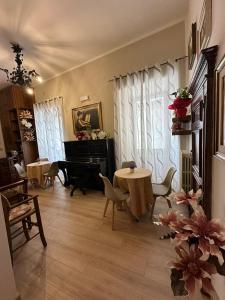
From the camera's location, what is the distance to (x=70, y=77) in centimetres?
473

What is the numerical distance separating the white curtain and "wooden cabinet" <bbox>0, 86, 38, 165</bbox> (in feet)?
1.70

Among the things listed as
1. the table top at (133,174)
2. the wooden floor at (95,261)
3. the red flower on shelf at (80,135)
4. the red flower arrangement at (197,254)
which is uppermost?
the red flower on shelf at (80,135)

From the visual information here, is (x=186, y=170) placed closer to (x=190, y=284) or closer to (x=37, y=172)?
(x=190, y=284)

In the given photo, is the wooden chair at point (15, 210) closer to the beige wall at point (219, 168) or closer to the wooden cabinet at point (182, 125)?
the beige wall at point (219, 168)

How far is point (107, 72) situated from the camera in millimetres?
4047

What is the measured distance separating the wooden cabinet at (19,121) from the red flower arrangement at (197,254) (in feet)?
20.4

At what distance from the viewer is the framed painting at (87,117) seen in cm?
435

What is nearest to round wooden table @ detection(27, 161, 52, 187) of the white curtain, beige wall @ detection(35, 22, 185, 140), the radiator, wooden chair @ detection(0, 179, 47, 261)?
the white curtain

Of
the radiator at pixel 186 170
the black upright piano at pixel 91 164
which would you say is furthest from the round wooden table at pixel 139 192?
the black upright piano at pixel 91 164

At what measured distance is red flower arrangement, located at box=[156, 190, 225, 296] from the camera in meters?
0.62

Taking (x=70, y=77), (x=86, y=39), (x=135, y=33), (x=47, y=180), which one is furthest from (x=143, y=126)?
(x=47, y=180)

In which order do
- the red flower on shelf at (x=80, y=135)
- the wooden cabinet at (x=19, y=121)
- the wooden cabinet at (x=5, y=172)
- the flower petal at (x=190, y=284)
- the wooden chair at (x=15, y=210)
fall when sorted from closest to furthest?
the flower petal at (x=190, y=284), the wooden chair at (x=15, y=210), the wooden cabinet at (x=5, y=172), the red flower on shelf at (x=80, y=135), the wooden cabinet at (x=19, y=121)

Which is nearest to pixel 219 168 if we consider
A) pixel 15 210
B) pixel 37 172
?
pixel 15 210

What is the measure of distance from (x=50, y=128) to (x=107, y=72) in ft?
8.59
